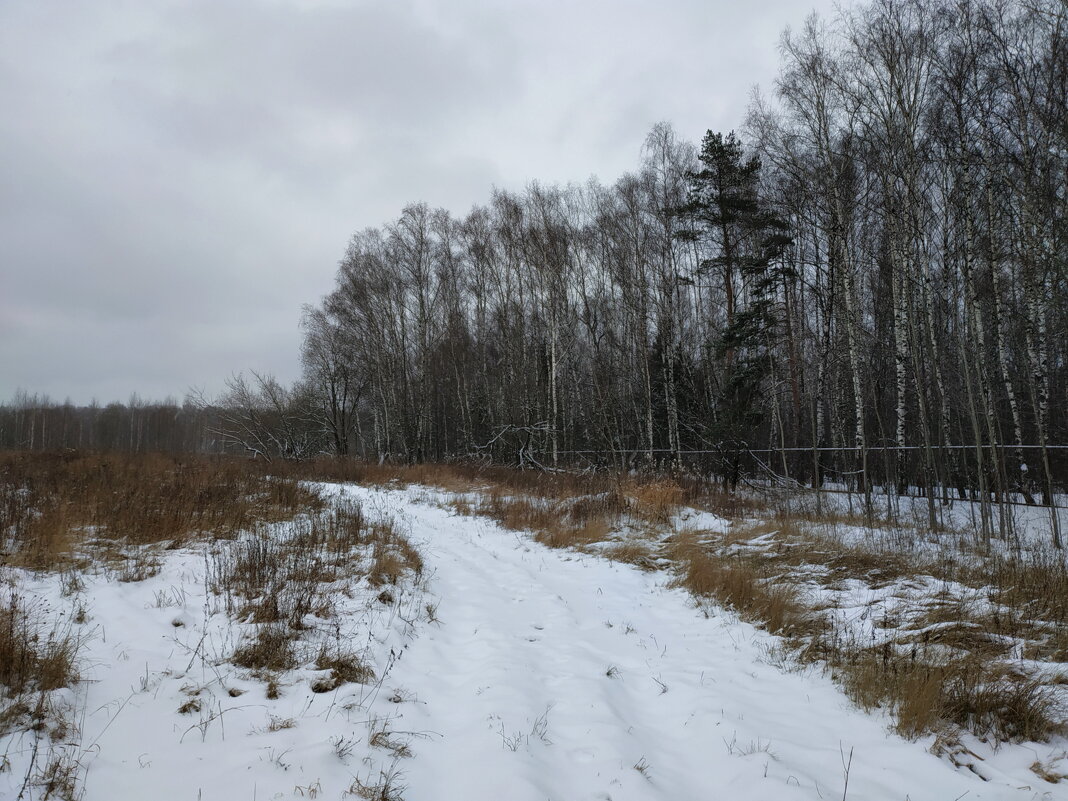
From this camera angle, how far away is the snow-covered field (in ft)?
8.59

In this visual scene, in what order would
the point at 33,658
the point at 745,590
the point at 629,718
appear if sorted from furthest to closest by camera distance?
the point at 745,590 → the point at 629,718 → the point at 33,658

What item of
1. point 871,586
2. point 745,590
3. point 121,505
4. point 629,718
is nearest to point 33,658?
point 629,718

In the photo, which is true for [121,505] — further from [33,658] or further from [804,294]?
[804,294]

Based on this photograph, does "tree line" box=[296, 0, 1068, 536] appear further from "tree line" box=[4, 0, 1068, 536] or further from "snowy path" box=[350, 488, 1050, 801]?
"snowy path" box=[350, 488, 1050, 801]

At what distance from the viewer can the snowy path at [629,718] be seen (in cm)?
271

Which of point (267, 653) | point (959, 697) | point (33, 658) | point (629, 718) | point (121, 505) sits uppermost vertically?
point (121, 505)

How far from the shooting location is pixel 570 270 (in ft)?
76.6

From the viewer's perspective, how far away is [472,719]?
10.9 ft

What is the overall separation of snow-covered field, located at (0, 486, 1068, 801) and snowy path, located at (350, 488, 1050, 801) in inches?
0.6

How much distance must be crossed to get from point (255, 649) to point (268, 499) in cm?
697

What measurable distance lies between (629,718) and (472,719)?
3.59 feet

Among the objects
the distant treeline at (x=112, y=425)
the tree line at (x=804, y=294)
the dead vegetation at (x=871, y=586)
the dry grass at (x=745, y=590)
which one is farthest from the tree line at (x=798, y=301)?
the distant treeline at (x=112, y=425)

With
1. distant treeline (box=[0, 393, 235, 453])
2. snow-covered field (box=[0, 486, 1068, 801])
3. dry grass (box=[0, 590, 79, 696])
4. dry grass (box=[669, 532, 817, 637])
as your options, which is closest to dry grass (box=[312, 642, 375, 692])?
snow-covered field (box=[0, 486, 1068, 801])

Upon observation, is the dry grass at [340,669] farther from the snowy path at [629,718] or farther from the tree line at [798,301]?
the tree line at [798,301]
